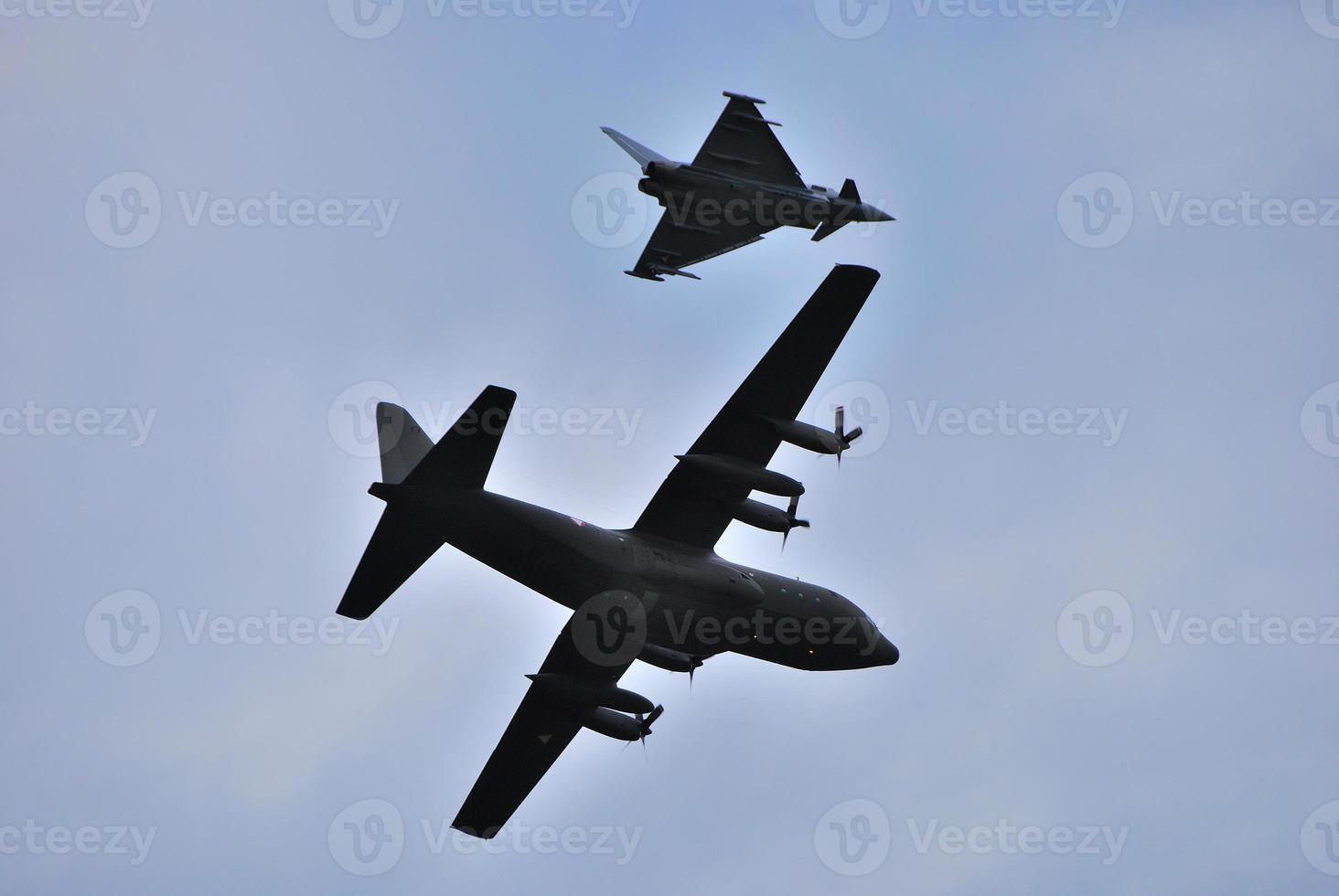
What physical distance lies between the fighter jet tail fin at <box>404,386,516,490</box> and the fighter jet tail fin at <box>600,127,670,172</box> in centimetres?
1095

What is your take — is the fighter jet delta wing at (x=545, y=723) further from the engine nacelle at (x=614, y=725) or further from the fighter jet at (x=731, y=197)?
the fighter jet at (x=731, y=197)

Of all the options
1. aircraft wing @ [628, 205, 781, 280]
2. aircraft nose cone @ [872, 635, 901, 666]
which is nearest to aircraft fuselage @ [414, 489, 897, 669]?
aircraft nose cone @ [872, 635, 901, 666]

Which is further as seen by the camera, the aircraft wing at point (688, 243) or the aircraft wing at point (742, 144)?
the aircraft wing at point (688, 243)

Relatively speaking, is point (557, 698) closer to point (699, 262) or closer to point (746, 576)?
point (746, 576)

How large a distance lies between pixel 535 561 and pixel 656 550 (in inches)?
139

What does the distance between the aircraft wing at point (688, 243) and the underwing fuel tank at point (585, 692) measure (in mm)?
11409

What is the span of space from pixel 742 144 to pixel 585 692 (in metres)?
15.3

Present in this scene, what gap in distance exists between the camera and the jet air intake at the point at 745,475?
37.4 meters

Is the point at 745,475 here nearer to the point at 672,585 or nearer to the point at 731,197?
the point at 672,585

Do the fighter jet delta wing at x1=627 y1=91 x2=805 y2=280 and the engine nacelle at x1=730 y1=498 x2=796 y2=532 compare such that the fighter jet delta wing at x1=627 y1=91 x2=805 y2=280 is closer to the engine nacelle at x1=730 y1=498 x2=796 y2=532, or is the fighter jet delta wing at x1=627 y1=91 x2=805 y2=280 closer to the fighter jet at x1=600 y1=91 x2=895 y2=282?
the fighter jet at x1=600 y1=91 x2=895 y2=282

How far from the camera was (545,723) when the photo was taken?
136 feet

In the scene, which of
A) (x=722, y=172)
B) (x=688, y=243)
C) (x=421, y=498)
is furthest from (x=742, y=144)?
(x=421, y=498)

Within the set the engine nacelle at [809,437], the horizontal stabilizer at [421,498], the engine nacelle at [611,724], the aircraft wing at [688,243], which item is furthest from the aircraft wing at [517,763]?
the aircraft wing at [688,243]

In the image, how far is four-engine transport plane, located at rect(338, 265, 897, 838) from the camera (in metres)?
35.0
